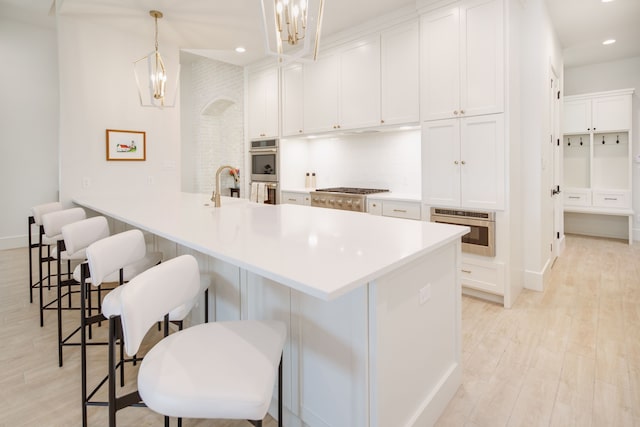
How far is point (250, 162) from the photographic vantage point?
18.2 ft

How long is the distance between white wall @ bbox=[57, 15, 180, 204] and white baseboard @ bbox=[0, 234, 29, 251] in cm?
233

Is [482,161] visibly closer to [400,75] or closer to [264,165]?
[400,75]

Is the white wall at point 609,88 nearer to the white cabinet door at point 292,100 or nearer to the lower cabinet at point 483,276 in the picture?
the lower cabinet at point 483,276

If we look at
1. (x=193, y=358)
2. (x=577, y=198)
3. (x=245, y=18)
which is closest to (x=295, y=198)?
(x=245, y=18)

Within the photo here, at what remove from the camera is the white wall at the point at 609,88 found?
5.29m

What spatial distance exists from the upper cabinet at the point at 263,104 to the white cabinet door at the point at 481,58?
9.04 ft

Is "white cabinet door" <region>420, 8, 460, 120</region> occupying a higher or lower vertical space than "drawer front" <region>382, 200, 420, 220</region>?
higher

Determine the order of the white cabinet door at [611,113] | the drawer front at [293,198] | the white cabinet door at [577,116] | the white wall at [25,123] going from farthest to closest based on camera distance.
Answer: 1. the white cabinet door at [577,116]
2. the white cabinet door at [611,113]
3. the white wall at [25,123]
4. the drawer front at [293,198]

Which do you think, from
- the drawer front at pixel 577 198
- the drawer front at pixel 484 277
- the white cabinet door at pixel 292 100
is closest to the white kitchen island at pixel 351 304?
the drawer front at pixel 484 277

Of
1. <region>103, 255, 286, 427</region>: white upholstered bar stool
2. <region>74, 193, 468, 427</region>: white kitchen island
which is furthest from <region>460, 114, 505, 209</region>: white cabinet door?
<region>103, 255, 286, 427</region>: white upholstered bar stool

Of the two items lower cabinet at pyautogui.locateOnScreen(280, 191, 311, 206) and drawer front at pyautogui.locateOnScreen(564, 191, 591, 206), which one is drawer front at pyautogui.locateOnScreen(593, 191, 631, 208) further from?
lower cabinet at pyautogui.locateOnScreen(280, 191, 311, 206)

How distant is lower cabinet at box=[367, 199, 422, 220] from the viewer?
11.8 feet

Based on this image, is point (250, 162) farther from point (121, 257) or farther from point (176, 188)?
point (121, 257)

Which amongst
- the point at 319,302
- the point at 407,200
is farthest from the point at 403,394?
the point at 407,200
